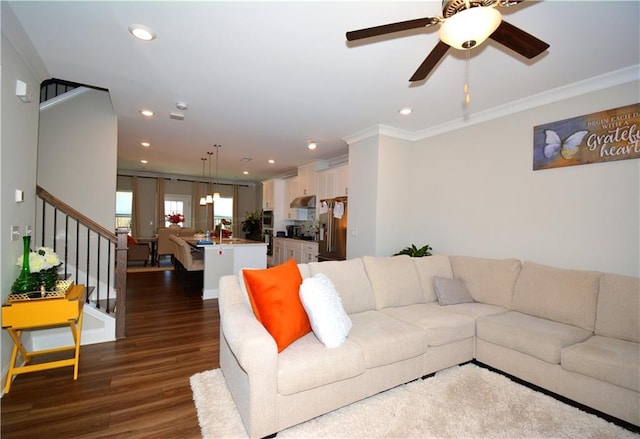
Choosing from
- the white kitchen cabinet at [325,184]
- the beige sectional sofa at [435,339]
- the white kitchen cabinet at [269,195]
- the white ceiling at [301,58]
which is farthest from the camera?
the white kitchen cabinet at [269,195]

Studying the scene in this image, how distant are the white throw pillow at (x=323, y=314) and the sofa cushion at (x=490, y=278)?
1799 mm

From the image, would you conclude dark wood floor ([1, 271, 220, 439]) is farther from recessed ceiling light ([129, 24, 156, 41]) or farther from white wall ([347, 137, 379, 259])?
recessed ceiling light ([129, 24, 156, 41])

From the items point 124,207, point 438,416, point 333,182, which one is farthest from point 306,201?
point 124,207

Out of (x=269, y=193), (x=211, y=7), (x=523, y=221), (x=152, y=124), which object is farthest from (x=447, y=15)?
(x=269, y=193)

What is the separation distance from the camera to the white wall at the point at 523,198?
2645 mm

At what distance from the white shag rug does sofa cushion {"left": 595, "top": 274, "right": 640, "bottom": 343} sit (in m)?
0.71

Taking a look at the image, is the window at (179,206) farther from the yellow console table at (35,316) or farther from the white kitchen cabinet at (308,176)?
the yellow console table at (35,316)

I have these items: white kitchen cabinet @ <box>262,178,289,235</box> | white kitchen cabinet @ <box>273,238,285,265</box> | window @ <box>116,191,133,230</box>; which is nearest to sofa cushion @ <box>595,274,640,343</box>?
white kitchen cabinet @ <box>273,238,285,265</box>

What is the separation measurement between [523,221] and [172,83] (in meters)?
4.04

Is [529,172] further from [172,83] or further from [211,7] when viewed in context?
[172,83]

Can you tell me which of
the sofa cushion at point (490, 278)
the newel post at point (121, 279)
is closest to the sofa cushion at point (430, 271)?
the sofa cushion at point (490, 278)

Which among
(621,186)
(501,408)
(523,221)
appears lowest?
(501,408)

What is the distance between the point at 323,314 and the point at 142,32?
7.96ft

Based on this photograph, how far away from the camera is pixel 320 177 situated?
626cm
